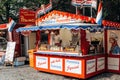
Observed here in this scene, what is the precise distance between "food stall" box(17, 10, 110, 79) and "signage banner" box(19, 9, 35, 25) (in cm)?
46

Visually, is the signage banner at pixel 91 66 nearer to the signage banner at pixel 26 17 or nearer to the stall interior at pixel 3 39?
the signage banner at pixel 26 17

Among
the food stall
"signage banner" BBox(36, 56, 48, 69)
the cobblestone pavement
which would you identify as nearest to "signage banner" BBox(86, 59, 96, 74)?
the food stall

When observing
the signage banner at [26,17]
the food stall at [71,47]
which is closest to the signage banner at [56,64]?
the food stall at [71,47]

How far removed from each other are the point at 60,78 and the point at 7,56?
17.5 ft

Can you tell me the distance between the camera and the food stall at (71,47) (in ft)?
36.2

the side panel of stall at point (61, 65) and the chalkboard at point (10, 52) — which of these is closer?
the side panel of stall at point (61, 65)

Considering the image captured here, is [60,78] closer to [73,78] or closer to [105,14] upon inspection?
[73,78]

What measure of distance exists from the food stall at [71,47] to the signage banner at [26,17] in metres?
0.46

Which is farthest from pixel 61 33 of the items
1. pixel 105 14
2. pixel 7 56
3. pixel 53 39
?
pixel 105 14

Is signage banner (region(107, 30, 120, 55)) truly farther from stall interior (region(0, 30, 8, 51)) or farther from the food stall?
stall interior (region(0, 30, 8, 51))

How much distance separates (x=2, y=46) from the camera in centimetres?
1773

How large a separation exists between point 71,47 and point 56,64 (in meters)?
1.24

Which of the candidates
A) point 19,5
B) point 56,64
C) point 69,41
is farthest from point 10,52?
point 19,5

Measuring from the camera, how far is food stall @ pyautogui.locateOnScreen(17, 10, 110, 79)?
36.2ft
